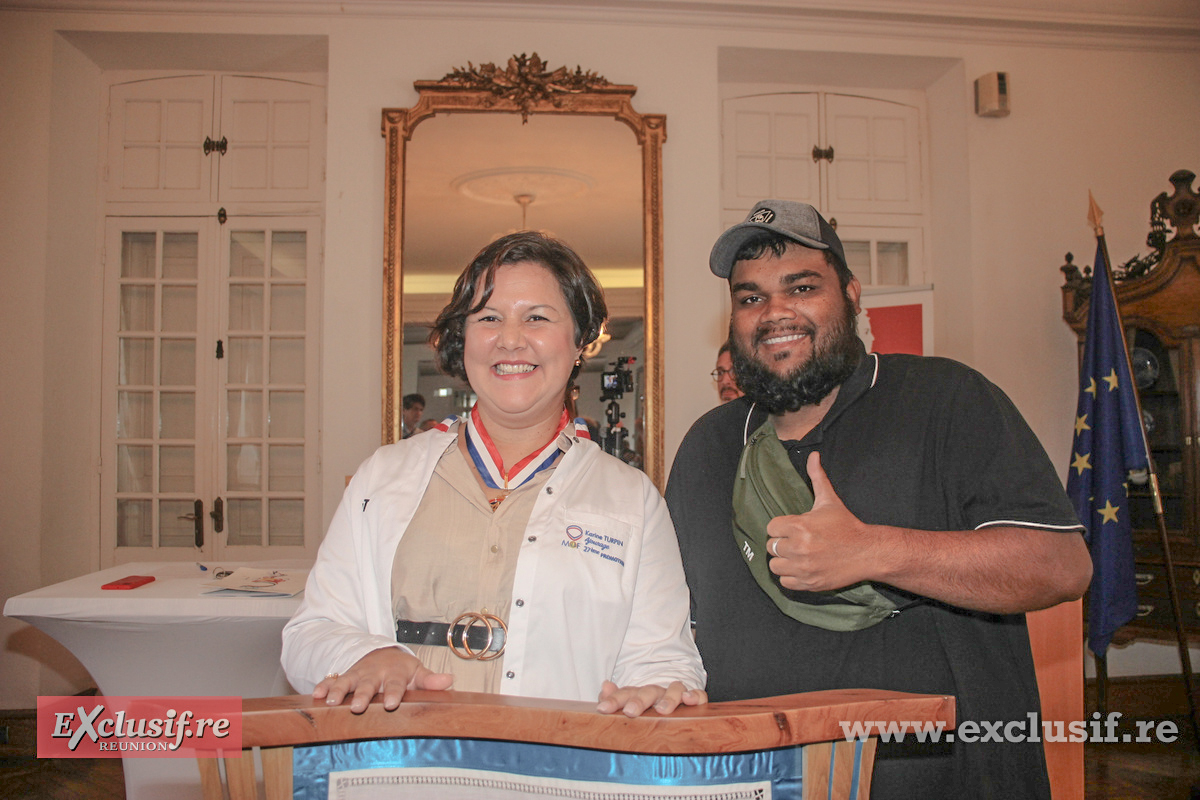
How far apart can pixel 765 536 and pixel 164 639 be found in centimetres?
192

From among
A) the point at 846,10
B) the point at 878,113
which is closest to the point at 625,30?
the point at 846,10

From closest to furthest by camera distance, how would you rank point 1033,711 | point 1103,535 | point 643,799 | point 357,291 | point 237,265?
point 643,799 → point 1033,711 → point 1103,535 → point 357,291 → point 237,265

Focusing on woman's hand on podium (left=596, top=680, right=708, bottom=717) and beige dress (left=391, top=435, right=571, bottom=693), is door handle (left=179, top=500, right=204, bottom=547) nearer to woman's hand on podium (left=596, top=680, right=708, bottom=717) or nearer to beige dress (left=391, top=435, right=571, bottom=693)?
beige dress (left=391, top=435, right=571, bottom=693)

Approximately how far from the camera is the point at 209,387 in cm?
416

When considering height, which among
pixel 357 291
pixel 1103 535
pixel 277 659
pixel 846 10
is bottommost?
pixel 277 659

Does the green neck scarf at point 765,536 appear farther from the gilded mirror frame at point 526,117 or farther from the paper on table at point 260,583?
the gilded mirror frame at point 526,117

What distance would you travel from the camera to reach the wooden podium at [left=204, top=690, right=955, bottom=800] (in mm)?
778

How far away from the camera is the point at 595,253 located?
3.84m

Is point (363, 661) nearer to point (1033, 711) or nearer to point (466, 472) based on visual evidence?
point (466, 472)

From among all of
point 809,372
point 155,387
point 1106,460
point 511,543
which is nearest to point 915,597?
point 809,372

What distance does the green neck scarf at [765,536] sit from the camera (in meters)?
1.20

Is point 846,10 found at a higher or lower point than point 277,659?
higher

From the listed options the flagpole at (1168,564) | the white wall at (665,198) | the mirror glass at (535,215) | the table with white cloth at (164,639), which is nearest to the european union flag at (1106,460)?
the flagpole at (1168,564)

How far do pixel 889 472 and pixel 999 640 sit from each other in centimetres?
33
